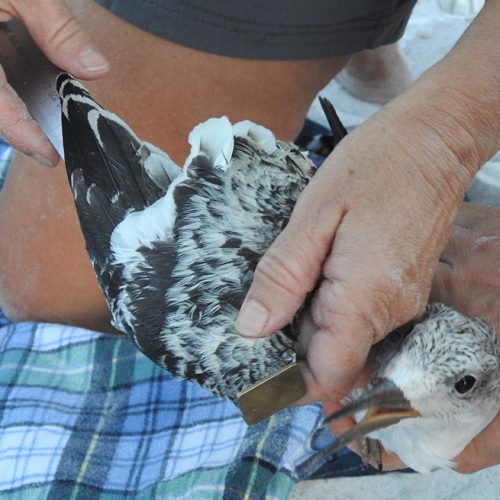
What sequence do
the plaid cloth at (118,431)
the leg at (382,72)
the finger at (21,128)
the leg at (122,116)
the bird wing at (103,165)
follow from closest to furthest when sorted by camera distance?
the finger at (21,128), the bird wing at (103,165), the plaid cloth at (118,431), the leg at (122,116), the leg at (382,72)

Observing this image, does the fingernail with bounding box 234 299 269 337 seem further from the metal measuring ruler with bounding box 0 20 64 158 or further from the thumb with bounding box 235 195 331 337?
the metal measuring ruler with bounding box 0 20 64 158

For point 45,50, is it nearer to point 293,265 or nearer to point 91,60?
point 91,60

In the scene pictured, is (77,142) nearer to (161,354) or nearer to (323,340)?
(161,354)

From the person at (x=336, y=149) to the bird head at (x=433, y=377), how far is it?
0.07m

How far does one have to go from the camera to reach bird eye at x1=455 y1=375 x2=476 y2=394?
5.06 ft

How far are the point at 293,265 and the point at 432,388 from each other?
38 centimetres

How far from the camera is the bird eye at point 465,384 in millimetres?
1541

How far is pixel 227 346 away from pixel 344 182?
482 millimetres

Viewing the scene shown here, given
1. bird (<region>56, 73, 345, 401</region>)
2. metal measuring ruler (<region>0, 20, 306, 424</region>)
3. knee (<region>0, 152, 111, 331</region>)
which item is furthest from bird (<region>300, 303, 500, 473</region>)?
knee (<region>0, 152, 111, 331</region>)

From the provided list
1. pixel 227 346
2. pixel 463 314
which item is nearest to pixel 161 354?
pixel 227 346

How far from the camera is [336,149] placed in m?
1.55

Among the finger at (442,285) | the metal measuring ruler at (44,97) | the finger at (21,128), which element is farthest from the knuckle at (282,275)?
the finger at (21,128)

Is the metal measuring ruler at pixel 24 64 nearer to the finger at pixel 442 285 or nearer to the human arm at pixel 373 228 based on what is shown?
the human arm at pixel 373 228

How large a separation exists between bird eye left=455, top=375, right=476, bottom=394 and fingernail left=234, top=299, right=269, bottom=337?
420 millimetres
